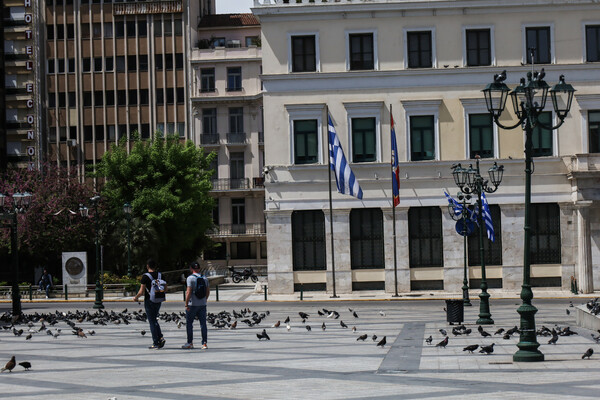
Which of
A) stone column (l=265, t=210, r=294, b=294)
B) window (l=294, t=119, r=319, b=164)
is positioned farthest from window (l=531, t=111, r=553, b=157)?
stone column (l=265, t=210, r=294, b=294)

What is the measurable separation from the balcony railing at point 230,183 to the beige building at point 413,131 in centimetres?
3648

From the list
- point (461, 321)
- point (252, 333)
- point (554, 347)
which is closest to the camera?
point (554, 347)

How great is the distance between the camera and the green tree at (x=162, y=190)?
2433 inches

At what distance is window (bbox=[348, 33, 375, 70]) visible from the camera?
47.0 meters

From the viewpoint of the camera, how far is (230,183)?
8325 cm

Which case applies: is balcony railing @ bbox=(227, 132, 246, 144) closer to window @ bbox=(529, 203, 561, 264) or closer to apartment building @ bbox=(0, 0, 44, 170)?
apartment building @ bbox=(0, 0, 44, 170)

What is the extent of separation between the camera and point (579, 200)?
1784 inches

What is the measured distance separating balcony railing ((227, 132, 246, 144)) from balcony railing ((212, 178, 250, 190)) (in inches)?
113

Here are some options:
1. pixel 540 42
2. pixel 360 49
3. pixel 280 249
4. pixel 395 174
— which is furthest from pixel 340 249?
pixel 540 42

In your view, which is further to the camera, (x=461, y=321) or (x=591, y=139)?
(x=591, y=139)

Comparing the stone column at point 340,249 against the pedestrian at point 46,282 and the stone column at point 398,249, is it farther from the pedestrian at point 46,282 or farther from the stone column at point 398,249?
the pedestrian at point 46,282

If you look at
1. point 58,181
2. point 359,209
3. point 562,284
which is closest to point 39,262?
point 58,181

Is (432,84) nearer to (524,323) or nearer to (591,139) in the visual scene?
(591,139)

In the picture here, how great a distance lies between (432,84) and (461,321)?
65.1 ft
